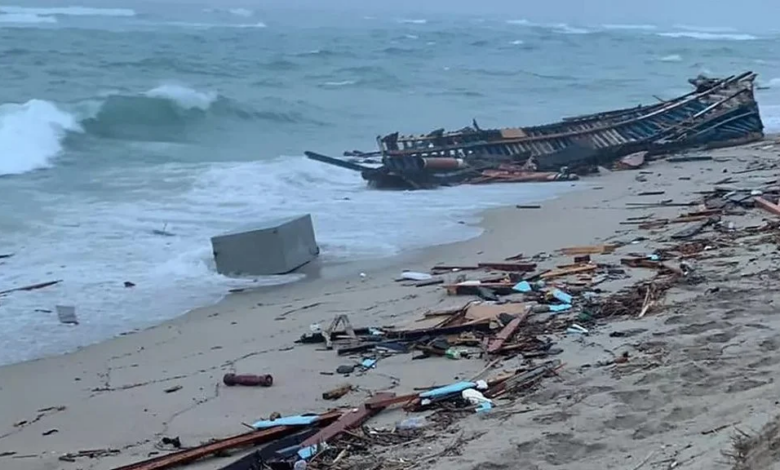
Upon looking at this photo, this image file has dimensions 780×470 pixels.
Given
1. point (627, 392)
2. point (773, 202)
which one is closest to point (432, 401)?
point (627, 392)

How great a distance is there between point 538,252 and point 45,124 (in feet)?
56.6

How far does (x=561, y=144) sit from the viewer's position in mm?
20000

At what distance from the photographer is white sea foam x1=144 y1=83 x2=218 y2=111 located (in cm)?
2995

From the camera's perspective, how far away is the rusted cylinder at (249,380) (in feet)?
25.5

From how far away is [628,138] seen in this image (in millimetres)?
20672

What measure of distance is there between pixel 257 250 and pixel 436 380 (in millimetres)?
5366

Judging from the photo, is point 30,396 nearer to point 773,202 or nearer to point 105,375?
point 105,375

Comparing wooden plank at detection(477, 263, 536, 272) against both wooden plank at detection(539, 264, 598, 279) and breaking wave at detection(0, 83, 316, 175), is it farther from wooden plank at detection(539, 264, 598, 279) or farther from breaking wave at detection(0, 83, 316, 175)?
breaking wave at detection(0, 83, 316, 175)

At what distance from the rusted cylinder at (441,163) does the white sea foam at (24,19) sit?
46.1 metres

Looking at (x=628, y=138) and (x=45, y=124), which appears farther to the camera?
(x=45, y=124)

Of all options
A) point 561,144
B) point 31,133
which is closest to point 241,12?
point 31,133

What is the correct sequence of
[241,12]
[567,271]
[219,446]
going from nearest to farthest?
[219,446], [567,271], [241,12]

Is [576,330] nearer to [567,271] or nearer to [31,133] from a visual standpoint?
[567,271]

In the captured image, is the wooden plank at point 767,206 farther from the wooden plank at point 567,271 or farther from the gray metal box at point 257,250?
the gray metal box at point 257,250
